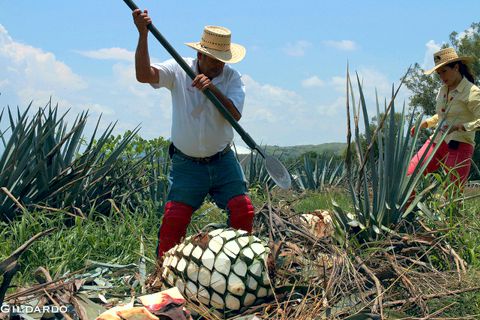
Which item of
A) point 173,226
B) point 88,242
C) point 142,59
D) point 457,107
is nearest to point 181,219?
point 173,226

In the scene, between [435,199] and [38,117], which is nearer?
[435,199]

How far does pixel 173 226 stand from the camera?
389 cm

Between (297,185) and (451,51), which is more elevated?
(451,51)

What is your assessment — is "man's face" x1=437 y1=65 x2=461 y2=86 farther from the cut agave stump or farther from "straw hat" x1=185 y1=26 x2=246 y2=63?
the cut agave stump

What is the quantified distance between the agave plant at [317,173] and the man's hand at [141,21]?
293 inches

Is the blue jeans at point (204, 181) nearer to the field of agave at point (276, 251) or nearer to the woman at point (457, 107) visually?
the field of agave at point (276, 251)

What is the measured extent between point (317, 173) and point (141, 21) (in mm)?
8043

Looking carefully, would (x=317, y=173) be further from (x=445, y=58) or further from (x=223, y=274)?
(x=223, y=274)

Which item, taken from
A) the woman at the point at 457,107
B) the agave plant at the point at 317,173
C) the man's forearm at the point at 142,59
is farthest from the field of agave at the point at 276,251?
the agave plant at the point at 317,173

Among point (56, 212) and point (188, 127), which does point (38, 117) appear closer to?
point (56, 212)

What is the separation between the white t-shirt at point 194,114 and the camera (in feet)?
13.3

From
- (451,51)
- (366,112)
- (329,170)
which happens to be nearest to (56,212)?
(366,112)

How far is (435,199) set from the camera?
4.07 meters

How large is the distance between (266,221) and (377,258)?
32.1 inches
